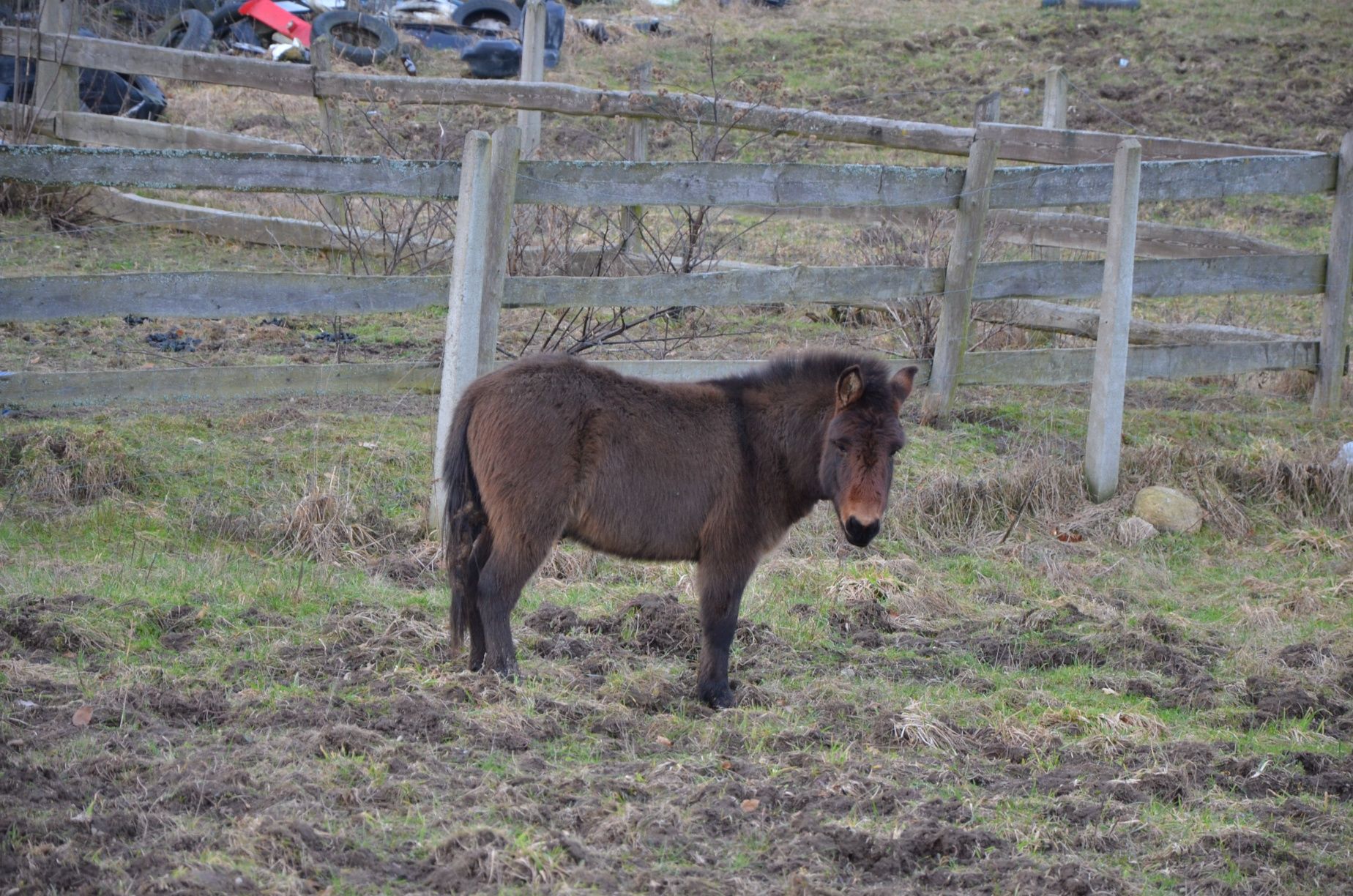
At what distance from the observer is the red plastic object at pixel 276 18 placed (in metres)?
21.6

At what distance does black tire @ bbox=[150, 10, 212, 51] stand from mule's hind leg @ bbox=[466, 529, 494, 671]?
1659 centimetres

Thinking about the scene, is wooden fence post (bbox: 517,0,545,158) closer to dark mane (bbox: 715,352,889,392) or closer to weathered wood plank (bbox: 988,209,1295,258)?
weathered wood plank (bbox: 988,209,1295,258)

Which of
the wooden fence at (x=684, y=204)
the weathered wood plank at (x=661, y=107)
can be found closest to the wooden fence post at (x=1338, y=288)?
the wooden fence at (x=684, y=204)

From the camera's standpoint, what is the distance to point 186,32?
19.9 meters

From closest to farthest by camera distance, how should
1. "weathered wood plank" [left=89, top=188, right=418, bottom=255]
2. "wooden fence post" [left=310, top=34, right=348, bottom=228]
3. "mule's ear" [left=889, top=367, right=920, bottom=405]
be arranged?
"mule's ear" [left=889, top=367, right=920, bottom=405]
"wooden fence post" [left=310, top=34, right=348, bottom=228]
"weathered wood plank" [left=89, top=188, right=418, bottom=255]

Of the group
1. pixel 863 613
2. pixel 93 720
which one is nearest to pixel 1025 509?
pixel 863 613

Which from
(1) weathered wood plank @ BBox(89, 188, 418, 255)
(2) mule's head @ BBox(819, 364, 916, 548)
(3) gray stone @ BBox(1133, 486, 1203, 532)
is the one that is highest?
(1) weathered wood plank @ BBox(89, 188, 418, 255)

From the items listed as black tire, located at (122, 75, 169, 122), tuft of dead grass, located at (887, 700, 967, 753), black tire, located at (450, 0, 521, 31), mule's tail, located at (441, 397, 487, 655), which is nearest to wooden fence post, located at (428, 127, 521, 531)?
mule's tail, located at (441, 397, 487, 655)

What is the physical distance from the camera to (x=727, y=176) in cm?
753

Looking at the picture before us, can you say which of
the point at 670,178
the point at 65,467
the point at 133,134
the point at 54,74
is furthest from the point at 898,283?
the point at 54,74

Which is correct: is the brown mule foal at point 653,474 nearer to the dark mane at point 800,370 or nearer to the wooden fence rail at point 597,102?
the dark mane at point 800,370

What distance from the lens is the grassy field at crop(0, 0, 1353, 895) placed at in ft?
12.3

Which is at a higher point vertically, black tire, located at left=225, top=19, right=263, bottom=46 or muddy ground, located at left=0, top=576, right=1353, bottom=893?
black tire, located at left=225, top=19, right=263, bottom=46

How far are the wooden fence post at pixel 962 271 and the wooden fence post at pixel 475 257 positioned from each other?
3.44m
